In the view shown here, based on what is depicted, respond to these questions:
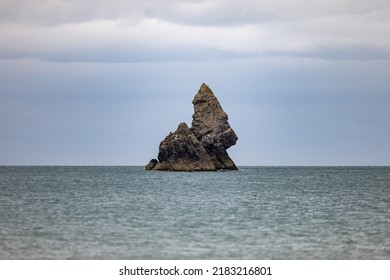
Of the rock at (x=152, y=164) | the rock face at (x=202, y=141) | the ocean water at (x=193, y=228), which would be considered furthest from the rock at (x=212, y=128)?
the ocean water at (x=193, y=228)

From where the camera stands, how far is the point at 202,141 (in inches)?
5640

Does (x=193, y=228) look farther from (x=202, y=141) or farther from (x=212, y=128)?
A: (x=212, y=128)

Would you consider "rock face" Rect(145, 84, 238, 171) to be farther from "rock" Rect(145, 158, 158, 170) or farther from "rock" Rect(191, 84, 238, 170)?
"rock" Rect(145, 158, 158, 170)

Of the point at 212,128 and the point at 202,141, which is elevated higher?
the point at 212,128

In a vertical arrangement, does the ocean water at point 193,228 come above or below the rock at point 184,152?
below

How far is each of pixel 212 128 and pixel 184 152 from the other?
9087mm

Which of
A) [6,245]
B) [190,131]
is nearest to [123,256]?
[6,245]

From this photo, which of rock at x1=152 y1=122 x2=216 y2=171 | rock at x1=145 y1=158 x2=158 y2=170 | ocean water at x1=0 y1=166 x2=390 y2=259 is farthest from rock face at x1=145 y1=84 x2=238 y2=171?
ocean water at x1=0 y1=166 x2=390 y2=259

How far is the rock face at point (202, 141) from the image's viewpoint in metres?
139

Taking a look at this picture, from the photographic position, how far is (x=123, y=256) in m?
30.7

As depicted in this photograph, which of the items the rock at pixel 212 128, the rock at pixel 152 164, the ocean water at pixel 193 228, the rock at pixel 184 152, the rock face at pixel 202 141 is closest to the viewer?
the ocean water at pixel 193 228

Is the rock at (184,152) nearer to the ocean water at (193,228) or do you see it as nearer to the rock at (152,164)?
the rock at (152,164)

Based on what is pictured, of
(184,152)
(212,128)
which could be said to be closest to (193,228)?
(184,152)
